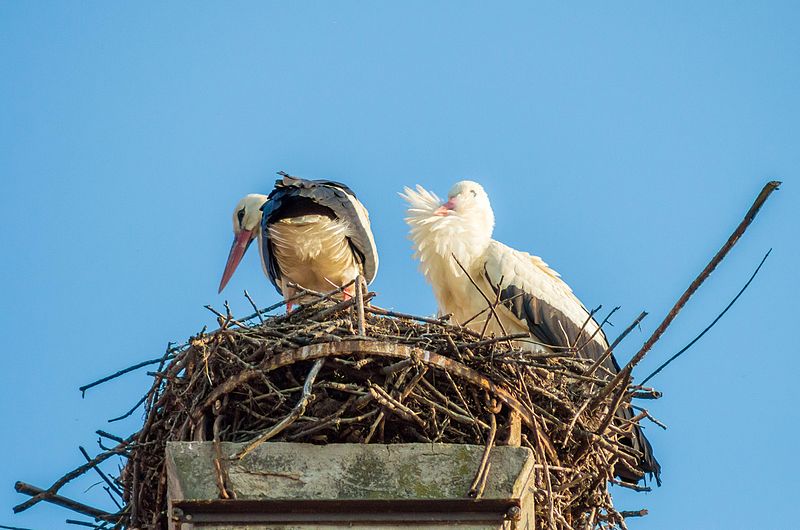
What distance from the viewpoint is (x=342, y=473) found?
225 inches

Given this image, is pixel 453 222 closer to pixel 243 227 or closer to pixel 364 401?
pixel 243 227

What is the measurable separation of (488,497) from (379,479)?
433 millimetres

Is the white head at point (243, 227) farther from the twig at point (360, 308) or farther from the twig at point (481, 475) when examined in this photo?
the twig at point (481, 475)

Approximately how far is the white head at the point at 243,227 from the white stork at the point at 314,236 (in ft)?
1.51

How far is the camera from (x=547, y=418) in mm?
6309

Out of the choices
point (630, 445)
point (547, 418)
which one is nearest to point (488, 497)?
point (547, 418)

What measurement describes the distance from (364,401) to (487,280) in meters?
3.05

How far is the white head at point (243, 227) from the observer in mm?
9750

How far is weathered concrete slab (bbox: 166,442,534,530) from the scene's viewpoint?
18.5ft

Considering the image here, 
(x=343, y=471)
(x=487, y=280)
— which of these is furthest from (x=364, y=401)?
(x=487, y=280)

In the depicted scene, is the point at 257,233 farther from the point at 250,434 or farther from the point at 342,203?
the point at 250,434

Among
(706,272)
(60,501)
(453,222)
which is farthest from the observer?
(453,222)

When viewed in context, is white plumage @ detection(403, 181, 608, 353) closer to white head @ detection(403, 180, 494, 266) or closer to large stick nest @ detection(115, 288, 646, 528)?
white head @ detection(403, 180, 494, 266)

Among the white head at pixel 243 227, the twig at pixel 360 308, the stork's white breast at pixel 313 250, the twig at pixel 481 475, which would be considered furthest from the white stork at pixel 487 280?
the twig at pixel 481 475
